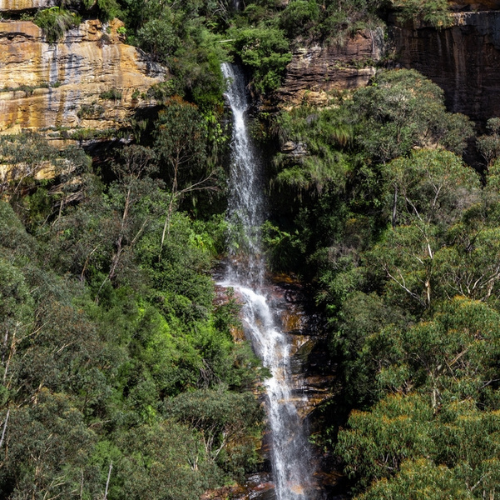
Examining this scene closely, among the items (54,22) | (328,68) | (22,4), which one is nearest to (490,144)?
(328,68)

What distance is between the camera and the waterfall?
2245 cm

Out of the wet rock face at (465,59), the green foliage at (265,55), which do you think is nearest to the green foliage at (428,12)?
the wet rock face at (465,59)

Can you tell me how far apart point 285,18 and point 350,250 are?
15.2 m

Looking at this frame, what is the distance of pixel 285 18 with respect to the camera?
110 feet

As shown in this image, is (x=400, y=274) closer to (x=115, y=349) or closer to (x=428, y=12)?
(x=115, y=349)

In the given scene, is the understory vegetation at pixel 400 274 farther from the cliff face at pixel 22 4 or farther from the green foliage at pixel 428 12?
the cliff face at pixel 22 4

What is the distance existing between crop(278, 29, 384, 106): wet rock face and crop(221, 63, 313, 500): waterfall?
9.89ft

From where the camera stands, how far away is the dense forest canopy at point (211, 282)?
13.8m

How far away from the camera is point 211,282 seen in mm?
25766

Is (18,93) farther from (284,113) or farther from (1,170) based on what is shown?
(284,113)

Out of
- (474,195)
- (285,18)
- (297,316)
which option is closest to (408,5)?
(285,18)

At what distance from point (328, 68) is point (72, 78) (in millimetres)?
14407

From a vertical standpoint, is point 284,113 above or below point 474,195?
above

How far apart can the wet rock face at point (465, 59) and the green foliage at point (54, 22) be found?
18798 millimetres
